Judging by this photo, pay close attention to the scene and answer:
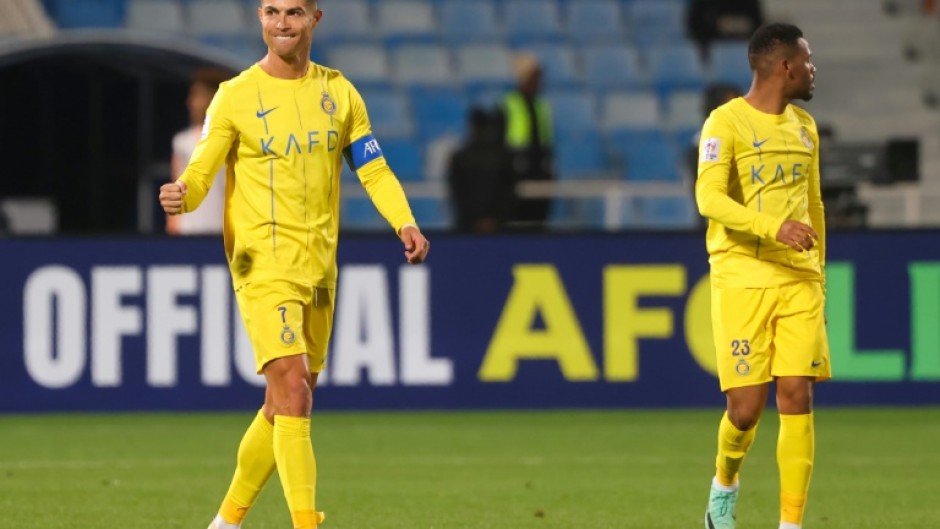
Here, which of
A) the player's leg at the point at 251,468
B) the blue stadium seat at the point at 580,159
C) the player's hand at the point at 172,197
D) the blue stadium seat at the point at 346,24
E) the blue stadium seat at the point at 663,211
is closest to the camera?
the player's hand at the point at 172,197

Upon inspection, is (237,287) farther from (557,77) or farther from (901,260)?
(557,77)

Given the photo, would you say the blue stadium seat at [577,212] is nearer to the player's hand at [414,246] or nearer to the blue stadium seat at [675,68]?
the blue stadium seat at [675,68]

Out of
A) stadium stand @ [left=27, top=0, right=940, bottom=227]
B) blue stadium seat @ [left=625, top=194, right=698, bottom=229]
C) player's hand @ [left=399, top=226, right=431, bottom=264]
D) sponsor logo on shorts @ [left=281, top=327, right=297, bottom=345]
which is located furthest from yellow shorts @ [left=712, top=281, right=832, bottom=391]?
stadium stand @ [left=27, top=0, right=940, bottom=227]

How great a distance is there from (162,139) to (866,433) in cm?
848

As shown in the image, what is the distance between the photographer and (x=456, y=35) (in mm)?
20688

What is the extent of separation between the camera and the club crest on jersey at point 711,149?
7.46 meters

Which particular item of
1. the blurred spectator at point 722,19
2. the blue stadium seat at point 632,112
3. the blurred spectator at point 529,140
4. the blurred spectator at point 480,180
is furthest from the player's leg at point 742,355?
the blurred spectator at point 722,19

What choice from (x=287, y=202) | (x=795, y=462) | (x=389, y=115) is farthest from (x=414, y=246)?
(x=389, y=115)

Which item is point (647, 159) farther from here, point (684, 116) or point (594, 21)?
point (594, 21)

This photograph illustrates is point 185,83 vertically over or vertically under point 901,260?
over

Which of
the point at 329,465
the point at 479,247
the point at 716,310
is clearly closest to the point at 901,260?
the point at 479,247

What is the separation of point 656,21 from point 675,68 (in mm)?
666

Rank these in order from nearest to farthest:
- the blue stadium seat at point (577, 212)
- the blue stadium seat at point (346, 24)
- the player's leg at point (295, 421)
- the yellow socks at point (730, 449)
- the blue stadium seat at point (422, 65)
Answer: the player's leg at point (295, 421), the yellow socks at point (730, 449), the blue stadium seat at point (577, 212), the blue stadium seat at point (422, 65), the blue stadium seat at point (346, 24)

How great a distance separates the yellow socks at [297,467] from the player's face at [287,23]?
1287 millimetres
